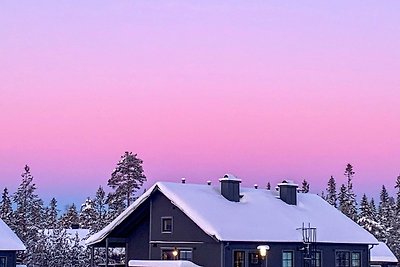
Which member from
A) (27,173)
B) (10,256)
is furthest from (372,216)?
(10,256)

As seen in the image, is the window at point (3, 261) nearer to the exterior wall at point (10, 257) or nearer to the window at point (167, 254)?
the exterior wall at point (10, 257)

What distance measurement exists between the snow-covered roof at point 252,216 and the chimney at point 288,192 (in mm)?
346

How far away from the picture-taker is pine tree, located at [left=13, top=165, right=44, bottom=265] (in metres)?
63.9

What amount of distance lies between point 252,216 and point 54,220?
4736cm

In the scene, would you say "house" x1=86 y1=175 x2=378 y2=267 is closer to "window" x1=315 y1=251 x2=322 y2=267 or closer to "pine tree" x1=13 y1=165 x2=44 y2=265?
"window" x1=315 y1=251 x2=322 y2=267

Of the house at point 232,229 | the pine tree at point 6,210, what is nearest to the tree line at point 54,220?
the pine tree at point 6,210

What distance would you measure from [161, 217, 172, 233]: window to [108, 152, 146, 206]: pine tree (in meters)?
33.0

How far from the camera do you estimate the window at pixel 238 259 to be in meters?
35.2

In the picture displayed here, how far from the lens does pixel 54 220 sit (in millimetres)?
81625

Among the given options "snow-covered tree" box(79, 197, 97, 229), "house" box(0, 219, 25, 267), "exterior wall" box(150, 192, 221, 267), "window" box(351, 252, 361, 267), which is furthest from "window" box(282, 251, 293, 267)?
"snow-covered tree" box(79, 197, 97, 229)

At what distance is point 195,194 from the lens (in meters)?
38.2

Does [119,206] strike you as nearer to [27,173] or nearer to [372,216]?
[27,173]

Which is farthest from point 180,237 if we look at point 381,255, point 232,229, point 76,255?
point 381,255

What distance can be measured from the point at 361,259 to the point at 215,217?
9.16 metres
